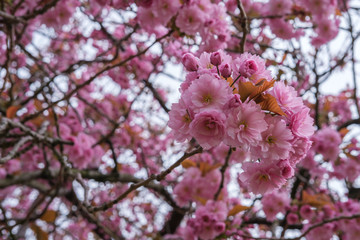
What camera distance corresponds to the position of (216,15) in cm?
245

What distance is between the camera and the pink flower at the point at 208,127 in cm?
88

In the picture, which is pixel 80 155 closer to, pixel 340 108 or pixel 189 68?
pixel 189 68

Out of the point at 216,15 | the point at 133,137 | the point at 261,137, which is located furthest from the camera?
the point at 133,137

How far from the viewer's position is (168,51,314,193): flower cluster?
0.89 meters

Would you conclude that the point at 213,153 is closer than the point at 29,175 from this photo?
No

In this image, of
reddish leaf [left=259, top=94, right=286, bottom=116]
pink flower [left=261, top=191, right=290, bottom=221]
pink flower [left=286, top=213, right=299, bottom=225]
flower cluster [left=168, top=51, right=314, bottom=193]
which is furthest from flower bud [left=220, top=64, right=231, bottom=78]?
pink flower [left=286, top=213, right=299, bottom=225]

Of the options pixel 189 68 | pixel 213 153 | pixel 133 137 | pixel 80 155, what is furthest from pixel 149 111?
pixel 189 68

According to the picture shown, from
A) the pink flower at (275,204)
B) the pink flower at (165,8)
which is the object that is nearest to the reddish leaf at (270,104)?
the pink flower at (165,8)

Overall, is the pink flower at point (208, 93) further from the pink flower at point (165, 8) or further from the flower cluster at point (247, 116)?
the pink flower at point (165, 8)

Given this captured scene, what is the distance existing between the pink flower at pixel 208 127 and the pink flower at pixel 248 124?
0.03 m

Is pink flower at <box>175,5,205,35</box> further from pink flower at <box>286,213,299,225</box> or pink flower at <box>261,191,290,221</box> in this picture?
pink flower at <box>286,213,299,225</box>

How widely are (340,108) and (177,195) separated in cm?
446

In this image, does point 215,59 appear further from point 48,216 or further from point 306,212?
point 306,212

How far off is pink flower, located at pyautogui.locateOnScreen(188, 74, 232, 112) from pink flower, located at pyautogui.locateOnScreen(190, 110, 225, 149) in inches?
1.2
